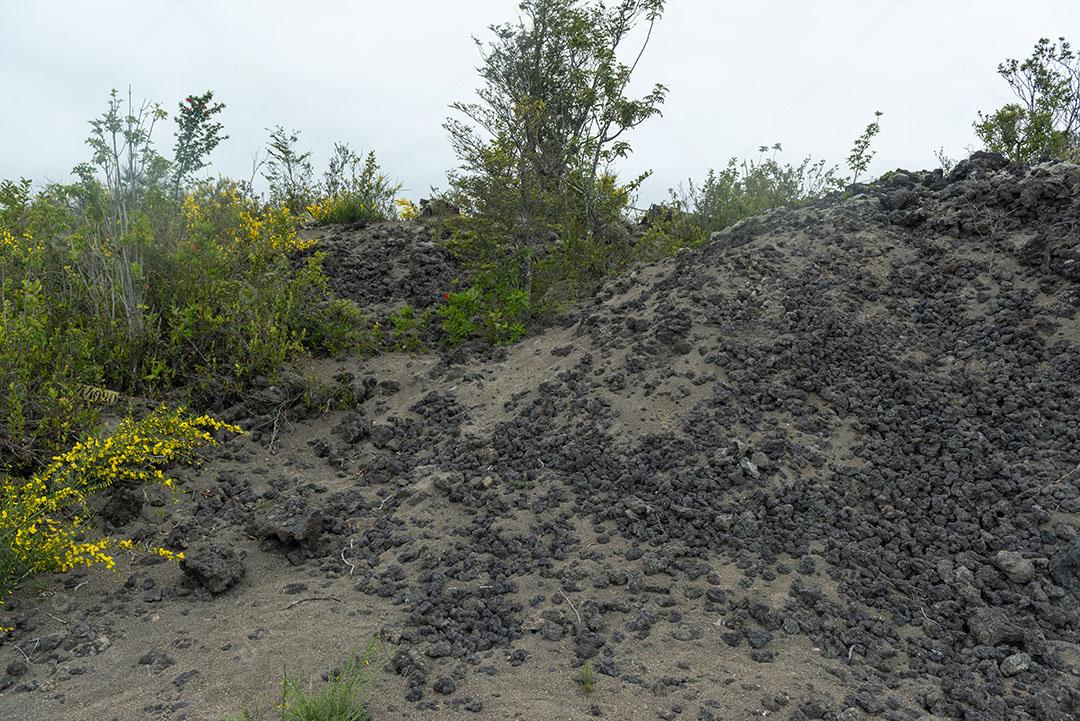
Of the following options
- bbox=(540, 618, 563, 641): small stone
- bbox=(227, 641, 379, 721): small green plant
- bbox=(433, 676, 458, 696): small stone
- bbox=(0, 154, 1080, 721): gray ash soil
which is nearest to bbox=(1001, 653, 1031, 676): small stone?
bbox=(0, 154, 1080, 721): gray ash soil

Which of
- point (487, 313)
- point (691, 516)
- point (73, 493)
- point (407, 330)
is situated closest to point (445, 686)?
point (691, 516)

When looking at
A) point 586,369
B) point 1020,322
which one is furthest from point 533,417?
point 1020,322

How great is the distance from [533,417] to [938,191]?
3893 millimetres

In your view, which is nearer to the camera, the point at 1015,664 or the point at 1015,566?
the point at 1015,664

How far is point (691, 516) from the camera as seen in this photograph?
13.5 feet

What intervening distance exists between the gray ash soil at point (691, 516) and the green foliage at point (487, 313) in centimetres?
54

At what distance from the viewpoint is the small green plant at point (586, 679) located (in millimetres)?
3080

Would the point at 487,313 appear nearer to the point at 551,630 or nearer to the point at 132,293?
the point at 132,293

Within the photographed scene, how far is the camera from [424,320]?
7.42 metres

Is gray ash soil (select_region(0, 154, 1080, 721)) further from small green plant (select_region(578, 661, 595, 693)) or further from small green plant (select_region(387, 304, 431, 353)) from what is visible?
small green plant (select_region(387, 304, 431, 353))

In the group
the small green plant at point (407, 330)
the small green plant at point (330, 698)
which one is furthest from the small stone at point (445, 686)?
the small green plant at point (407, 330)

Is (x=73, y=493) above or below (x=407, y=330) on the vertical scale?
below

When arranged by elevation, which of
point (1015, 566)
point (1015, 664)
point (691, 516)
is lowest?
point (1015, 664)

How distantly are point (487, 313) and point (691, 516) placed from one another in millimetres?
3328
